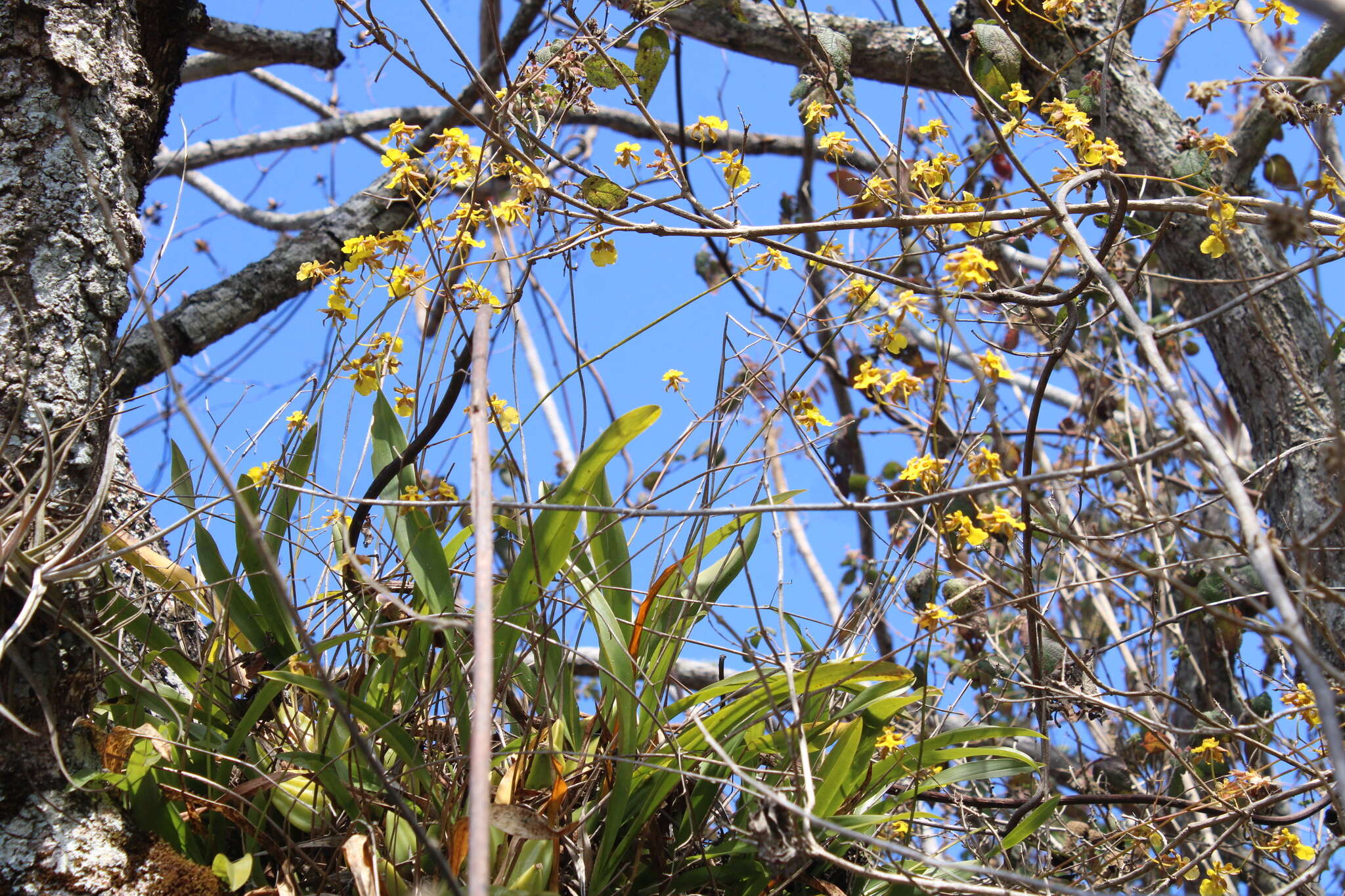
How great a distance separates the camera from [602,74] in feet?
Result: 4.41

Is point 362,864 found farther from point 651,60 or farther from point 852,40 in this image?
point 852,40

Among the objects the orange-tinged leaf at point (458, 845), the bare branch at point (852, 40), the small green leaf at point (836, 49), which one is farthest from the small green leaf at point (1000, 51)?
the orange-tinged leaf at point (458, 845)

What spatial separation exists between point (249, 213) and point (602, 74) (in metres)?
2.86

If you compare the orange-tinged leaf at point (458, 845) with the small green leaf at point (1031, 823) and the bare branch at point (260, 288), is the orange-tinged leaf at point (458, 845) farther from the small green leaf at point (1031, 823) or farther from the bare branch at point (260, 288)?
the bare branch at point (260, 288)

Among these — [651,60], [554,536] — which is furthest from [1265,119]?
[554,536]

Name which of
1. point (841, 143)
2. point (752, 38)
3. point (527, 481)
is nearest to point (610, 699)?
point (527, 481)

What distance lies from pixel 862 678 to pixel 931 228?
70cm

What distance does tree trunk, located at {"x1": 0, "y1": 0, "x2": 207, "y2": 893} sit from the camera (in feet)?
2.96

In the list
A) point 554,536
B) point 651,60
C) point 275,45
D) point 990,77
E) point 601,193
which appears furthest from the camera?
point 275,45

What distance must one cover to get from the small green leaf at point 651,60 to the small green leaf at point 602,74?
0.08m

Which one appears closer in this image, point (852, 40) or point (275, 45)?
point (852, 40)

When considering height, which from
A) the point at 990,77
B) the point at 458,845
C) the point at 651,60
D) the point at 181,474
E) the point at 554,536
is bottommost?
the point at 458,845

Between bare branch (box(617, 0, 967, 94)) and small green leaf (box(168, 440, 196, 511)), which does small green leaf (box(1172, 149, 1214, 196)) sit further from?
small green leaf (box(168, 440, 196, 511))

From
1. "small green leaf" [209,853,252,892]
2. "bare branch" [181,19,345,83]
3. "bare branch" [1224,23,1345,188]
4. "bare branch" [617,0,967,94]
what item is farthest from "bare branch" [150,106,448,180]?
"small green leaf" [209,853,252,892]
